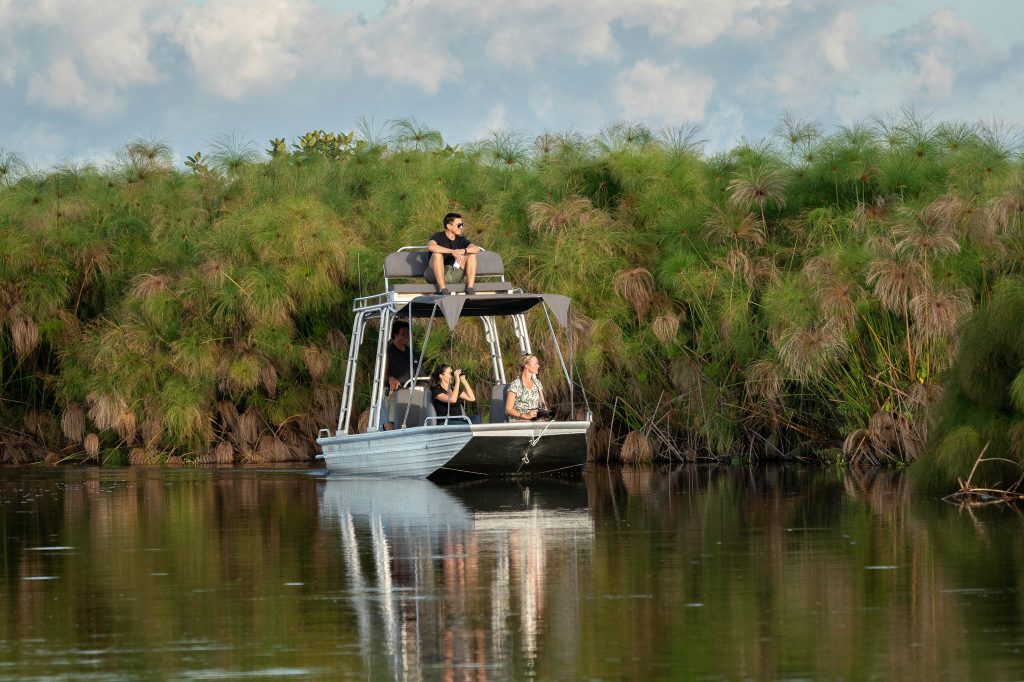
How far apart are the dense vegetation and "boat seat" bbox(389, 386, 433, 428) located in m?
4.20

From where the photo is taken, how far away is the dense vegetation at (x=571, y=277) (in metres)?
24.5

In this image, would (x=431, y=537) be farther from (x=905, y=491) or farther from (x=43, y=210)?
(x=43, y=210)

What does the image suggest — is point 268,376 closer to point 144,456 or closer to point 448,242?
point 144,456

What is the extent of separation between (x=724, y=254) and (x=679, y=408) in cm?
257

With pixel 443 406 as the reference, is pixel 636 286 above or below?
above

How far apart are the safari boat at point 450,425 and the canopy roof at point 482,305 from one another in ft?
0.04

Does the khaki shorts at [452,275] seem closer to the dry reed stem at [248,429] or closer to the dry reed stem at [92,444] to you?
the dry reed stem at [248,429]

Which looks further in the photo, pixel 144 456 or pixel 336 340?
pixel 144 456

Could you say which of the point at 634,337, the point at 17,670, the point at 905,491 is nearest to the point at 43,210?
the point at 634,337

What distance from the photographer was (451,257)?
80.6ft

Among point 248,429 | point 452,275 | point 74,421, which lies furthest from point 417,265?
point 74,421

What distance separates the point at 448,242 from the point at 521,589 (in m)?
13.3

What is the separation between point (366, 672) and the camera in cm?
846

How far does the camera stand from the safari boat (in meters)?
22.6
